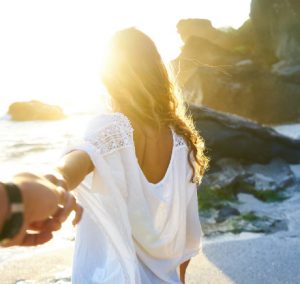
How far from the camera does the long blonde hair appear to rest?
205 centimetres

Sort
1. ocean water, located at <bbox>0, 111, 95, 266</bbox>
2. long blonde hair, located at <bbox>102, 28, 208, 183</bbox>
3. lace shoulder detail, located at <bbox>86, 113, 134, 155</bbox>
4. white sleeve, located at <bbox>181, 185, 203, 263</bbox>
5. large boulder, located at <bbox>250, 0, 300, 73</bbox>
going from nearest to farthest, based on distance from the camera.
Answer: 1. lace shoulder detail, located at <bbox>86, 113, 134, 155</bbox>
2. long blonde hair, located at <bbox>102, 28, 208, 183</bbox>
3. white sleeve, located at <bbox>181, 185, 203, 263</bbox>
4. ocean water, located at <bbox>0, 111, 95, 266</bbox>
5. large boulder, located at <bbox>250, 0, 300, 73</bbox>

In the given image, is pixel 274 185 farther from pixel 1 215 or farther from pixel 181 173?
pixel 1 215

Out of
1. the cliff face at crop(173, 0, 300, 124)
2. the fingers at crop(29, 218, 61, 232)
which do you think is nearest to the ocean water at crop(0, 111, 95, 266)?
the fingers at crop(29, 218, 61, 232)

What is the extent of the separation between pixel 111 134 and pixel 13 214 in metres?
1.02

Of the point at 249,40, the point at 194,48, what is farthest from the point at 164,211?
the point at 249,40

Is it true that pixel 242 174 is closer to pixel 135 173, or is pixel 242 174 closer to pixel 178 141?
pixel 178 141

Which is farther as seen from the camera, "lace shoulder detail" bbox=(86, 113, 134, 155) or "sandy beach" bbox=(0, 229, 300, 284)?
"sandy beach" bbox=(0, 229, 300, 284)

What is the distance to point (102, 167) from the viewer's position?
1828mm

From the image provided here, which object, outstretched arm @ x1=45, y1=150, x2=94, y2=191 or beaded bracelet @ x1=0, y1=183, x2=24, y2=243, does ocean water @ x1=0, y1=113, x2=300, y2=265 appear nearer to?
outstretched arm @ x1=45, y1=150, x2=94, y2=191

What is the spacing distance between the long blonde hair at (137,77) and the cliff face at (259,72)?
15.1 meters

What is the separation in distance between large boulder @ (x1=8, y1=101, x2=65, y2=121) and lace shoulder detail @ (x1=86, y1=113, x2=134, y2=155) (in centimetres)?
3420

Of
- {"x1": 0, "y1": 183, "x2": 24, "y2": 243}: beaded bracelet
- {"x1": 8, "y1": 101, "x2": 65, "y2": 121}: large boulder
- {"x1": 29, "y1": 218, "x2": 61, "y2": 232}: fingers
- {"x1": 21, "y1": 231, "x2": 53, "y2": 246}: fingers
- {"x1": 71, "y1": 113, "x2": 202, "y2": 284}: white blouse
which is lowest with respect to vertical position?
{"x1": 8, "y1": 101, "x2": 65, "y2": 121}: large boulder

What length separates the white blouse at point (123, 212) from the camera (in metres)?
1.91

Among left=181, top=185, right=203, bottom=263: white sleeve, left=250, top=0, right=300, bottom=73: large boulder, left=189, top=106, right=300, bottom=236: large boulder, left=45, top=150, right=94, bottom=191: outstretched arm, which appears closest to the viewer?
left=45, top=150, right=94, bottom=191: outstretched arm
